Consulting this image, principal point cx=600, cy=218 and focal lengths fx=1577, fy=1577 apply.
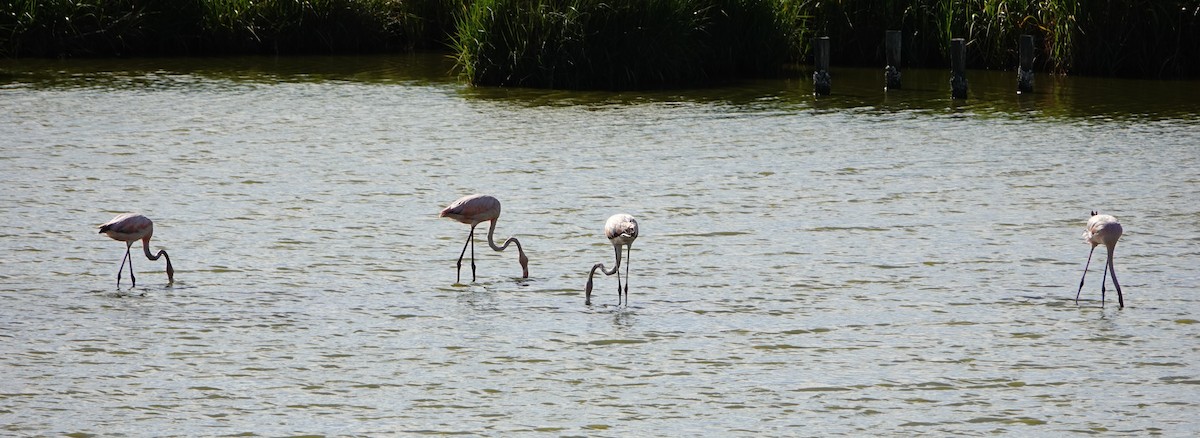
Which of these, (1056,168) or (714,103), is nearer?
(1056,168)

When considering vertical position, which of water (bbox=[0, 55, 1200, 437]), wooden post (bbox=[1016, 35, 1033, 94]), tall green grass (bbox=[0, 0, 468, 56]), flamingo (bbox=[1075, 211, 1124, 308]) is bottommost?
water (bbox=[0, 55, 1200, 437])

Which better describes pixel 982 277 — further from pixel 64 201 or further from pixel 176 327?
pixel 64 201

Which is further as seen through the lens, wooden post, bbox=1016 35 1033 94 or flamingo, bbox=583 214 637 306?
wooden post, bbox=1016 35 1033 94

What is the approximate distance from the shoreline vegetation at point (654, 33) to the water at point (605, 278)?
1702 millimetres

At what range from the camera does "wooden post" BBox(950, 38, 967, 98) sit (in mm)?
18125

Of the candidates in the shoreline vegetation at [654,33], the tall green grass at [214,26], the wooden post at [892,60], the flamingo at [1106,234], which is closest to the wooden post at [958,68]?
the wooden post at [892,60]

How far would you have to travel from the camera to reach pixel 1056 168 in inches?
543

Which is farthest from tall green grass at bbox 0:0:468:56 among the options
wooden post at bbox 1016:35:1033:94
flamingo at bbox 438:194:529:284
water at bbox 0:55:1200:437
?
flamingo at bbox 438:194:529:284

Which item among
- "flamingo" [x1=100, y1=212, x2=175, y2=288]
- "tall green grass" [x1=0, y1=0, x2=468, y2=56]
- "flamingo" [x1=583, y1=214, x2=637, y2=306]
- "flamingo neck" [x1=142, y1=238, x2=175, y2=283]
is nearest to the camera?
"flamingo" [x1=583, y1=214, x2=637, y2=306]

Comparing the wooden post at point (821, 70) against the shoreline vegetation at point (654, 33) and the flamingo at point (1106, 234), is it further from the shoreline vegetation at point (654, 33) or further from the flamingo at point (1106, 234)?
the flamingo at point (1106, 234)

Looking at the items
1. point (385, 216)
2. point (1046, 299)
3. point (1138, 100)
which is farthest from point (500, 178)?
point (1138, 100)

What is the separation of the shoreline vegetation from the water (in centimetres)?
170

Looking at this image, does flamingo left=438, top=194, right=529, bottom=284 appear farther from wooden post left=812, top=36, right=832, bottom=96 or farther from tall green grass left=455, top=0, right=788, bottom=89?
wooden post left=812, top=36, right=832, bottom=96

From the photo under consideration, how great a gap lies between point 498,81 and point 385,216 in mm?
8433
